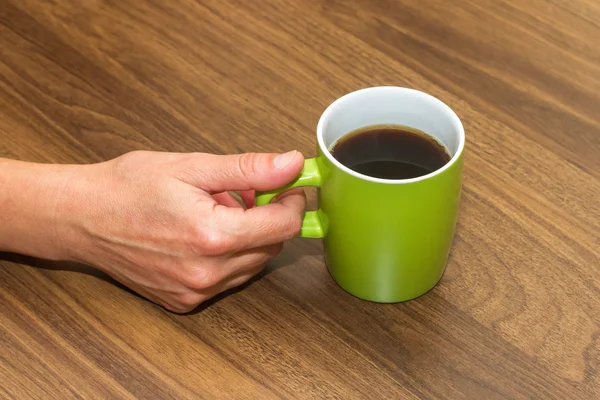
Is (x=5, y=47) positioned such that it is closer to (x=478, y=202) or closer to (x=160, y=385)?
(x=160, y=385)

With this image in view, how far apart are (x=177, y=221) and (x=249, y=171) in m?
0.10

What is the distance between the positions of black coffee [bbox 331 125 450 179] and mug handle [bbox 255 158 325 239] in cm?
4

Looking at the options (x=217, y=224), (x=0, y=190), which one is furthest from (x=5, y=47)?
(x=217, y=224)

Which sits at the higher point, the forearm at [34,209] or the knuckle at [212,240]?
the knuckle at [212,240]

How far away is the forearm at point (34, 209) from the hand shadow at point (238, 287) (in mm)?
23

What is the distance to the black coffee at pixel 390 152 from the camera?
90cm

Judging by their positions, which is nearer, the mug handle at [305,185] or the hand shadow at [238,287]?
the mug handle at [305,185]

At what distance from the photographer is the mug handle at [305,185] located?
887 millimetres

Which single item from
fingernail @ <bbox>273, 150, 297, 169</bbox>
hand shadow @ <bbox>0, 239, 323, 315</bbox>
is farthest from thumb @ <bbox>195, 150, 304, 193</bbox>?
hand shadow @ <bbox>0, 239, 323, 315</bbox>

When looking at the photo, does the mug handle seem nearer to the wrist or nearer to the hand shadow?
the hand shadow

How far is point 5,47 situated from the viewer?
1283 millimetres

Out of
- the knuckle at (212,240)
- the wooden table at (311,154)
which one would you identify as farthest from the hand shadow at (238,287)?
the knuckle at (212,240)

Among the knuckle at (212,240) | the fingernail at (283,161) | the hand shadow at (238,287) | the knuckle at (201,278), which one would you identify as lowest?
the hand shadow at (238,287)

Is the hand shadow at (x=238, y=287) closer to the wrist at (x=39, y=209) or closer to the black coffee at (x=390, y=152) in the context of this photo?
the wrist at (x=39, y=209)
